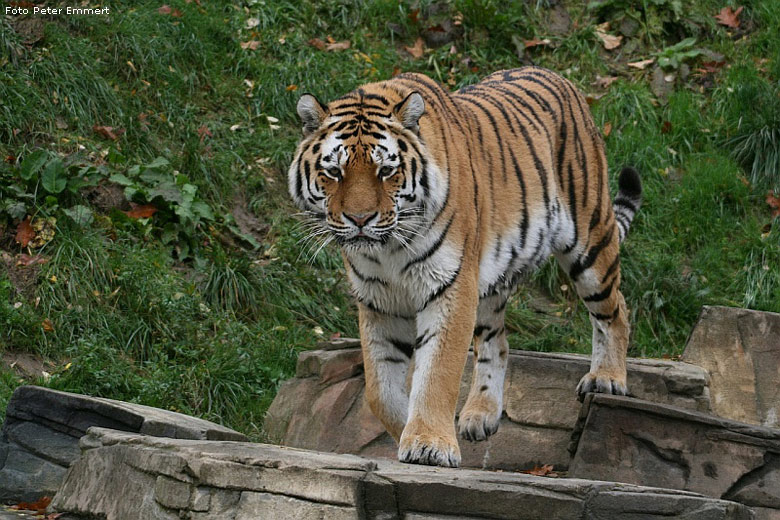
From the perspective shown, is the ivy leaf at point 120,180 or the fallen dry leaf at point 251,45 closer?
the ivy leaf at point 120,180

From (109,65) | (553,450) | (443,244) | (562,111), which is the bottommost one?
(553,450)

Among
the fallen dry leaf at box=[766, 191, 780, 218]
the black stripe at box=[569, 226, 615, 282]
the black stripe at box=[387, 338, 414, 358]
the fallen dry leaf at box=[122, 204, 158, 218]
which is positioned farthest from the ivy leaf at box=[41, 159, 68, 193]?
the fallen dry leaf at box=[766, 191, 780, 218]

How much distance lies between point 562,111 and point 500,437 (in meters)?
1.80

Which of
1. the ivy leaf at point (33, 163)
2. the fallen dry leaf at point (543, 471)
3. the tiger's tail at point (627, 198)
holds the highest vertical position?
the ivy leaf at point (33, 163)

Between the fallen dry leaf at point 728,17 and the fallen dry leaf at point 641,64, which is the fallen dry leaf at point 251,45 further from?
the fallen dry leaf at point 728,17

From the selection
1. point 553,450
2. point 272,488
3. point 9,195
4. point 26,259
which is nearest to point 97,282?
point 26,259

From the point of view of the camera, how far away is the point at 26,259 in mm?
6605

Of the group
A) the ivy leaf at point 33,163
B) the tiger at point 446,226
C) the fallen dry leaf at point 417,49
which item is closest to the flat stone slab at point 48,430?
the tiger at point 446,226

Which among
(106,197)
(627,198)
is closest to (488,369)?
(627,198)

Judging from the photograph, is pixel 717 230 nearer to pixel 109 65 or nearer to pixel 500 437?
pixel 500 437

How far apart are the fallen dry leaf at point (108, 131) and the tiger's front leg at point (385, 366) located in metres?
3.81

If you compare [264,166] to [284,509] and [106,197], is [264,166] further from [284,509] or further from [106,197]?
[284,509]

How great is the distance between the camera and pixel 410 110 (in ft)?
13.9

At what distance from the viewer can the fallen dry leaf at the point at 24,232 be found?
6.69m
